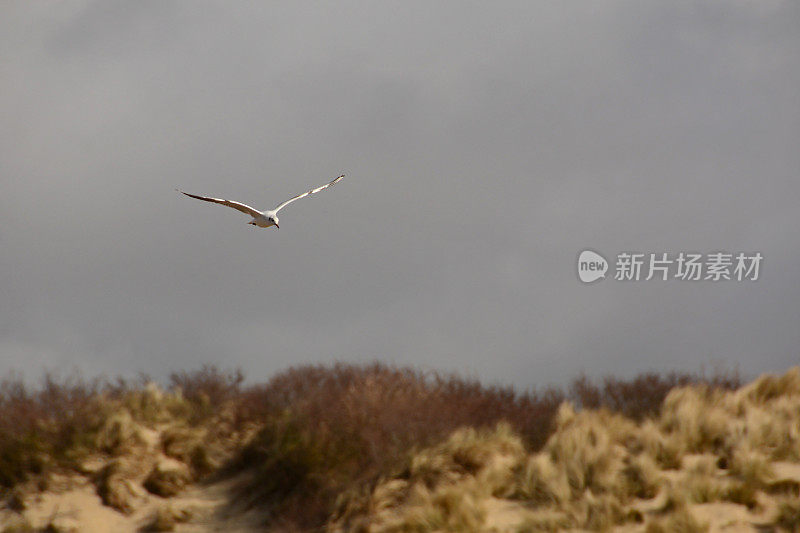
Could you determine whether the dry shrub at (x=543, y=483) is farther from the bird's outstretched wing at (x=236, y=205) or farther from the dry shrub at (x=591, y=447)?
the bird's outstretched wing at (x=236, y=205)

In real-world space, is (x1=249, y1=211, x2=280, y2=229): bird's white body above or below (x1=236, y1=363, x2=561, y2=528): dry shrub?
above

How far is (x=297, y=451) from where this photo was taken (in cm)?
1104

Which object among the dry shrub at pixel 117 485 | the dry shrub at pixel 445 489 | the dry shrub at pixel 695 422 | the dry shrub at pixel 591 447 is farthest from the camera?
the dry shrub at pixel 695 422

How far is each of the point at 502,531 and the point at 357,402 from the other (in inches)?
107

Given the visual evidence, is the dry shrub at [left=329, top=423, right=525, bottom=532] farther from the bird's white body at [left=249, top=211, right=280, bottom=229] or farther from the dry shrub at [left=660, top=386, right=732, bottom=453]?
the bird's white body at [left=249, top=211, right=280, bottom=229]

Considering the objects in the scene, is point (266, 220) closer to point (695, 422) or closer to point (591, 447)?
point (591, 447)

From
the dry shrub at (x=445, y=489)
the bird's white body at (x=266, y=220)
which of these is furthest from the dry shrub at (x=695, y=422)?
the bird's white body at (x=266, y=220)

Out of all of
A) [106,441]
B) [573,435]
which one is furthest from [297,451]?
[573,435]

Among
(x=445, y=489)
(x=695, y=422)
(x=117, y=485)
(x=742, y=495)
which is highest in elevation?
(x=695, y=422)

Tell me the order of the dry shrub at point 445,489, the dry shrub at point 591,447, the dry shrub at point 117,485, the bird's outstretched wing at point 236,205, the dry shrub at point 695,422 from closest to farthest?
1. the dry shrub at point 445,489
2. the dry shrub at point 591,447
3. the dry shrub at point 117,485
4. the dry shrub at point 695,422
5. the bird's outstretched wing at point 236,205

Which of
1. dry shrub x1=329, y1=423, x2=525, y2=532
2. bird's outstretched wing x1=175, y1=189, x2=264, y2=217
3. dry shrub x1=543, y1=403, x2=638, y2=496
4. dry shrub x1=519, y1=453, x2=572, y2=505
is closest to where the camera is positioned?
dry shrub x1=329, y1=423, x2=525, y2=532

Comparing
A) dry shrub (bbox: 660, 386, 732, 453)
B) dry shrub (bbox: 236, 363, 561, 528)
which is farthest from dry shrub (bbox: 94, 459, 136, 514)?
dry shrub (bbox: 660, 386, 732, 453)

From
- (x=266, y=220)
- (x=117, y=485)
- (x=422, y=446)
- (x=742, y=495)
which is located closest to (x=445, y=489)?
(x=422, y=446)

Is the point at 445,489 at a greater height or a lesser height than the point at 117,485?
greater
